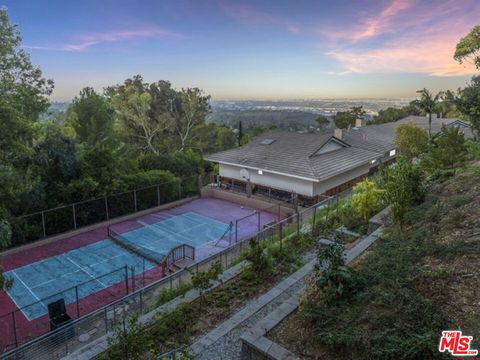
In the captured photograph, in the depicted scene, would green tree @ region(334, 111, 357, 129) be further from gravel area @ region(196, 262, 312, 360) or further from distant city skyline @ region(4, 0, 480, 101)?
gravel area @ region(196, 262, 312, 360)

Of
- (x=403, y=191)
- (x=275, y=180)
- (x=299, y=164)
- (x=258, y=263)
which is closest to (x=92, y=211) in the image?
(x=275, y=180)

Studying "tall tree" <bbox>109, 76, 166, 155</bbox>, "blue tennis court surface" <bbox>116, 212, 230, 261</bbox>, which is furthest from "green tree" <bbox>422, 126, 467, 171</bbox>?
"tall tree" <bbox>109, 76, 166, 155</bbox>

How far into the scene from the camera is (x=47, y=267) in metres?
12.7

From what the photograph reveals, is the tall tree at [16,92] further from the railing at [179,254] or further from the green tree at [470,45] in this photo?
the green tree at [470,45]

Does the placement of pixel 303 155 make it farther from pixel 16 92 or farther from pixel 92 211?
pixel 16 92

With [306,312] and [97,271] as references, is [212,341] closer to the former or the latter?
[306,312]

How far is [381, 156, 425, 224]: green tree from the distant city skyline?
9021 millimetres

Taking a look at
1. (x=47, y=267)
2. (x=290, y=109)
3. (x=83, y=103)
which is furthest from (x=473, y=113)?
(x=290, y=109)

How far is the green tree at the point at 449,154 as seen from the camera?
1455 cm

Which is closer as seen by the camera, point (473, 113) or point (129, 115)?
point (473, 113)

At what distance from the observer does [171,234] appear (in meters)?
15.8

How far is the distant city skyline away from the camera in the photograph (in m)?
15.7

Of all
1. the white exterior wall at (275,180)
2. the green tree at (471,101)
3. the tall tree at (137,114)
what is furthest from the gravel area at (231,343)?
the tall tree at (137,114)

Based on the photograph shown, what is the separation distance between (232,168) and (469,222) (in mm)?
16696
